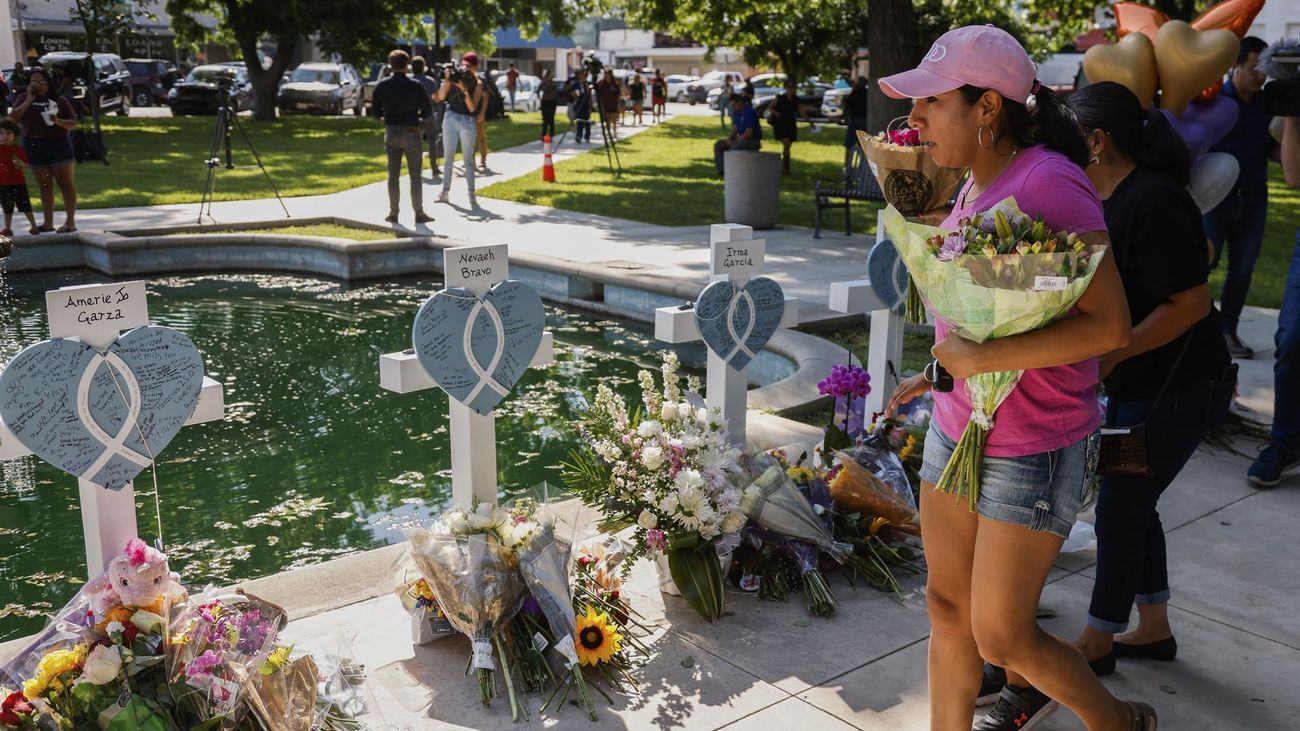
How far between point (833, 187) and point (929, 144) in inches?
405

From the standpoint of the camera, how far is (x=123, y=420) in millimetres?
2824

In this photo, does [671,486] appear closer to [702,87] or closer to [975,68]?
[975,68]

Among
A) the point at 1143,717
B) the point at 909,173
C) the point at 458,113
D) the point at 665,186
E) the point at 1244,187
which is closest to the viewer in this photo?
the point at 1143,717

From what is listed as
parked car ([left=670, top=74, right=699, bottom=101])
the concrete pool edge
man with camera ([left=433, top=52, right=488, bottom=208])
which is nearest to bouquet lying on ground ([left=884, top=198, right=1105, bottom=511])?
the concrete pool edge

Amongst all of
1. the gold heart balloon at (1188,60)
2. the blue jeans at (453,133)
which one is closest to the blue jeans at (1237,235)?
the gold heart balloon at (1188,60)

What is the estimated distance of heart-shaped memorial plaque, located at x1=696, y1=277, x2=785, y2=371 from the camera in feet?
13.4

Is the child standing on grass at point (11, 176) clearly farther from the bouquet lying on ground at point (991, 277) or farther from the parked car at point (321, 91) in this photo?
the parked car at point (321, 91)

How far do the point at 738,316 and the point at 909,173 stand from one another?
4.62 feet

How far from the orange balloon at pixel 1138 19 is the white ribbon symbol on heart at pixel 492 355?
3130 mm

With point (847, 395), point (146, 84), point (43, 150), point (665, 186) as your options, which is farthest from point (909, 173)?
point (146, 84)

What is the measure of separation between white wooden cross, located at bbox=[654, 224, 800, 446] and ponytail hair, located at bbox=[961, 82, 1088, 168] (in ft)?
5.70

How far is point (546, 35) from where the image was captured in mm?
64188

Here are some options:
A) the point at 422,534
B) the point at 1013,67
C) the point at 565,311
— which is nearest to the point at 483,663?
the point at 422,534

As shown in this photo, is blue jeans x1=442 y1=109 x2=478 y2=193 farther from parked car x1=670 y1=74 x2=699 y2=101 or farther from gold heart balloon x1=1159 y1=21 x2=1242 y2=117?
parked car x1=670 y1=74 x2=699 y2=101
